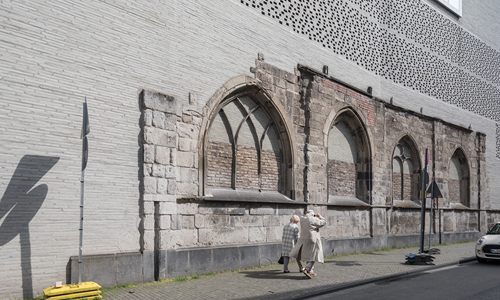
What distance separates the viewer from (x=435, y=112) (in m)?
20.6

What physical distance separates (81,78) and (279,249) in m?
6.51

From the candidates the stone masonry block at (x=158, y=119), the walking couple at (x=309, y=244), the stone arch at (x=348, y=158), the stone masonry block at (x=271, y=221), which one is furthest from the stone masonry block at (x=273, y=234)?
the stone masonry block at (x=158, y=119)

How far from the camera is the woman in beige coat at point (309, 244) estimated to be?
9.29 meters

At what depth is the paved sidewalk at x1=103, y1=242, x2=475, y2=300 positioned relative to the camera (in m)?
7.60

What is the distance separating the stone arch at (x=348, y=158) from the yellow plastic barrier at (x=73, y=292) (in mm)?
8869

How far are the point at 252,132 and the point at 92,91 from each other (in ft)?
15.7

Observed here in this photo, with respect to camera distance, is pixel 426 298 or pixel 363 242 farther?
pixel 363 242

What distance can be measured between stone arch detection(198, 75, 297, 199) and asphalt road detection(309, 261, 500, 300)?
12.7 ft

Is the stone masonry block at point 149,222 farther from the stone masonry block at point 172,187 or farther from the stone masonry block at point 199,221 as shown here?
the stone masonry block at point 199,221

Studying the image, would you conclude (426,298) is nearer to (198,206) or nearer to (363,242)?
(198,206)

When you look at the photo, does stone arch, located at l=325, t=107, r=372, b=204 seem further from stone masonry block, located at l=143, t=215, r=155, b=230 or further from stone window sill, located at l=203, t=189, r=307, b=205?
stone masonry block, located at l=143, t=215, r=155, b=230

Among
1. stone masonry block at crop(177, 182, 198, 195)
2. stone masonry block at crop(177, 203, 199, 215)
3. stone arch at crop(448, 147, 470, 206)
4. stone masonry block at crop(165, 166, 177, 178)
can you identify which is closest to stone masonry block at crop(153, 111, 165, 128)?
stone masonry block at crop(165, 166, 177, 178)

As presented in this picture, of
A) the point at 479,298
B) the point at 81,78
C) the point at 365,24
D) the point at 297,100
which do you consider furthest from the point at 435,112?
the point at 81,78

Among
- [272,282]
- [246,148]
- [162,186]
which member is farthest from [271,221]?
[162,186]
